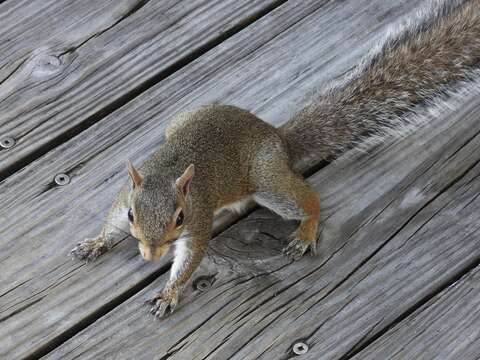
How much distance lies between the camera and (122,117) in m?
2.37

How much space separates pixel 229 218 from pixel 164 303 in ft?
1.14

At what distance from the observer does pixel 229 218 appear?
2.20 m

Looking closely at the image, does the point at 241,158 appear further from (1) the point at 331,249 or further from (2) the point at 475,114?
(2) the point at 475,114

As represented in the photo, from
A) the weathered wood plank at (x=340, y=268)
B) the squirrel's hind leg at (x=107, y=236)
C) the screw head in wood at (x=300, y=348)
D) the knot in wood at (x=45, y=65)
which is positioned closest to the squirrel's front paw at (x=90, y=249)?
the squirrel's hind leg at (x=107, y=236)

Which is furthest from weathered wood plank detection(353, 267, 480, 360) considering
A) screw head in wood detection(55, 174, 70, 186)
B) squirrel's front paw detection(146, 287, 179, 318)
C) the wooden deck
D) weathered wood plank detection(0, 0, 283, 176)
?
weathered wood plank detection(0, 0, 283, 176)

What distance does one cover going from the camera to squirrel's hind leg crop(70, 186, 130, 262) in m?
2.05

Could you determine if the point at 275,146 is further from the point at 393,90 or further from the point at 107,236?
the point at 107,236

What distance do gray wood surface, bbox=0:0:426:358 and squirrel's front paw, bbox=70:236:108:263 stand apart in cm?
2

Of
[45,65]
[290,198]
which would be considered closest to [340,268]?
[290,198]

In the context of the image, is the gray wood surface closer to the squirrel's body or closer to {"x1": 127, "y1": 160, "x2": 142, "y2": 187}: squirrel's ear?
the squirrel's body

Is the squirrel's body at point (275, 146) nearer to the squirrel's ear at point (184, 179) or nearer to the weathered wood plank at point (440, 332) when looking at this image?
the squirrel's ear at point (184, 179)

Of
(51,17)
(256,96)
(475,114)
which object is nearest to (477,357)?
(475,114)

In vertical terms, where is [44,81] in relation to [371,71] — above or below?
above

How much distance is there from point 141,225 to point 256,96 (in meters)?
0.79
